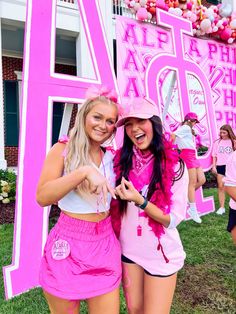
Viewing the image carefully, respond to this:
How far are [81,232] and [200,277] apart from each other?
7.00 feet

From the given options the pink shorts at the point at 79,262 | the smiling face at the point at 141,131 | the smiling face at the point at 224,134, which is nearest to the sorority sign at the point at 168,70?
the smiling face at the point at 141,131

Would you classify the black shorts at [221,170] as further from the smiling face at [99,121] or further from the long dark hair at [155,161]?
the smiling face at [99,121]

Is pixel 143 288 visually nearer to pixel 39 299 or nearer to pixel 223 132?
pixel 39 299

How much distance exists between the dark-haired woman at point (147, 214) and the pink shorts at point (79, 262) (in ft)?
0.45

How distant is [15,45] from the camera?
10.2 meters

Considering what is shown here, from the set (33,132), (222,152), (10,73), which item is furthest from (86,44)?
(33,132)

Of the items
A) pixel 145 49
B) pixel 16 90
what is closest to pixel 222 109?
pixel 145 49

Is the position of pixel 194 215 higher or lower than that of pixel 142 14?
lower

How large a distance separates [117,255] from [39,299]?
1483mm

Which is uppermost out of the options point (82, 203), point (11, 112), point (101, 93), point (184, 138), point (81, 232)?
point (11, 112)

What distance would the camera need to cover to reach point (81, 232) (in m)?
1.53

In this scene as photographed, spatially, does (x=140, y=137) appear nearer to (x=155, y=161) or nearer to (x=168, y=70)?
(x=155, y=161)

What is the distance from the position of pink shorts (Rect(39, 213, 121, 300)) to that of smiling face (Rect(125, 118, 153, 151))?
427mm

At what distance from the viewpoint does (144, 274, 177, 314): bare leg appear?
1.59m
